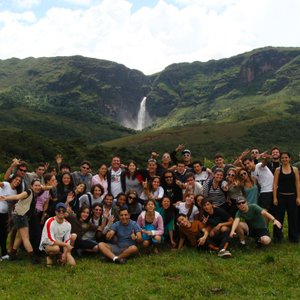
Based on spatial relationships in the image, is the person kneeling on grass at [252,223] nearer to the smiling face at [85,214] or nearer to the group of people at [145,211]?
the group of people at [145,211]

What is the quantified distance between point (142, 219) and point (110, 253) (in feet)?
4.56

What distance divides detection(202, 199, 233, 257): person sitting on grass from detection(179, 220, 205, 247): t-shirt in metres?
0.19

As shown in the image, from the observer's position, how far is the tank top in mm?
10906

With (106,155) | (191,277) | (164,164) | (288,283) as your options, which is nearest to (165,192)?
(164,164)

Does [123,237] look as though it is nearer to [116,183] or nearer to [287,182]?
[116,183]

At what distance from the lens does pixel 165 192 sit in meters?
11.9

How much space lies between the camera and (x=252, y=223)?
1078 centimetres

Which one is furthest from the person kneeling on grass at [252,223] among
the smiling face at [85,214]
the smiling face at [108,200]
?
the smiling face at [85,214]

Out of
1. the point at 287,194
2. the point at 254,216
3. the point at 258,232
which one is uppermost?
the point at 287,194

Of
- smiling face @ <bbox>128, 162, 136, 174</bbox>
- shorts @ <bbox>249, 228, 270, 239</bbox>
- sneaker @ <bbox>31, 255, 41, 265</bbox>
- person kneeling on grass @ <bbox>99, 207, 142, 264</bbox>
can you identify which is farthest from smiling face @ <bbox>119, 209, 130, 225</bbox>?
shorts @ <bbox>249, 228, 270, 239</bbox>

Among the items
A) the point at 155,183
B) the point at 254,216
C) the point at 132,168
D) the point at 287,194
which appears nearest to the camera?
the point at 254,216

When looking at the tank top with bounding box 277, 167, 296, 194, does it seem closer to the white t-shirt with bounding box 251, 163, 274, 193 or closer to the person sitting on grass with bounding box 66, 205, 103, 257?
the white t-shirt with bounding box 251, 163, 274, 193

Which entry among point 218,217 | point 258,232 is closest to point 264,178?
point 258,232

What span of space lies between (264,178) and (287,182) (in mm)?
717
